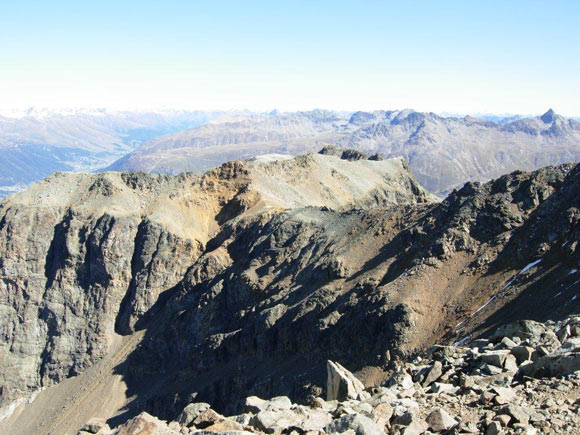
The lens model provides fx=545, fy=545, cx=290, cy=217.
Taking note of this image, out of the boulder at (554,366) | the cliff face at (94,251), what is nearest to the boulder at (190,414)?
the boulder at (554,366)

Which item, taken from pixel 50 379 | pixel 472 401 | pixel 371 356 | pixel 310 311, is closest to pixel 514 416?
pixel 472 401

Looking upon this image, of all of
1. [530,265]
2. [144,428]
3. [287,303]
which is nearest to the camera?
[144,428]

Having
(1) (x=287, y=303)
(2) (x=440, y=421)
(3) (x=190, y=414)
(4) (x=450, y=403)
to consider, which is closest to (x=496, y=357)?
(4) (x=450, y=403)

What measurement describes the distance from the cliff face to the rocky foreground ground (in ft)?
234

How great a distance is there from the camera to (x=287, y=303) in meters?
66.7

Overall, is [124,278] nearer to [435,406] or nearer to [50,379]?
[50,379]

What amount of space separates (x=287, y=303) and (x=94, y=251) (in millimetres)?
49206

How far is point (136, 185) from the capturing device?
364 feet

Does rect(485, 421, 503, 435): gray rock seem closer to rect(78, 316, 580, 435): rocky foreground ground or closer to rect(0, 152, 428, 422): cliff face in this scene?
rect(78, 316, 580, 435): rocky foreground ground

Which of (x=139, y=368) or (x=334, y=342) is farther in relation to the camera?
(x=139, y=368)

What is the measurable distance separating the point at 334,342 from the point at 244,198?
52.0 metres

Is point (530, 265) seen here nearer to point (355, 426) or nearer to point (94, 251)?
point (355, 426)

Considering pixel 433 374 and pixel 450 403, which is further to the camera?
pixel 433 374

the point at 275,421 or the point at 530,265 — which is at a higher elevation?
the point at 275,421
